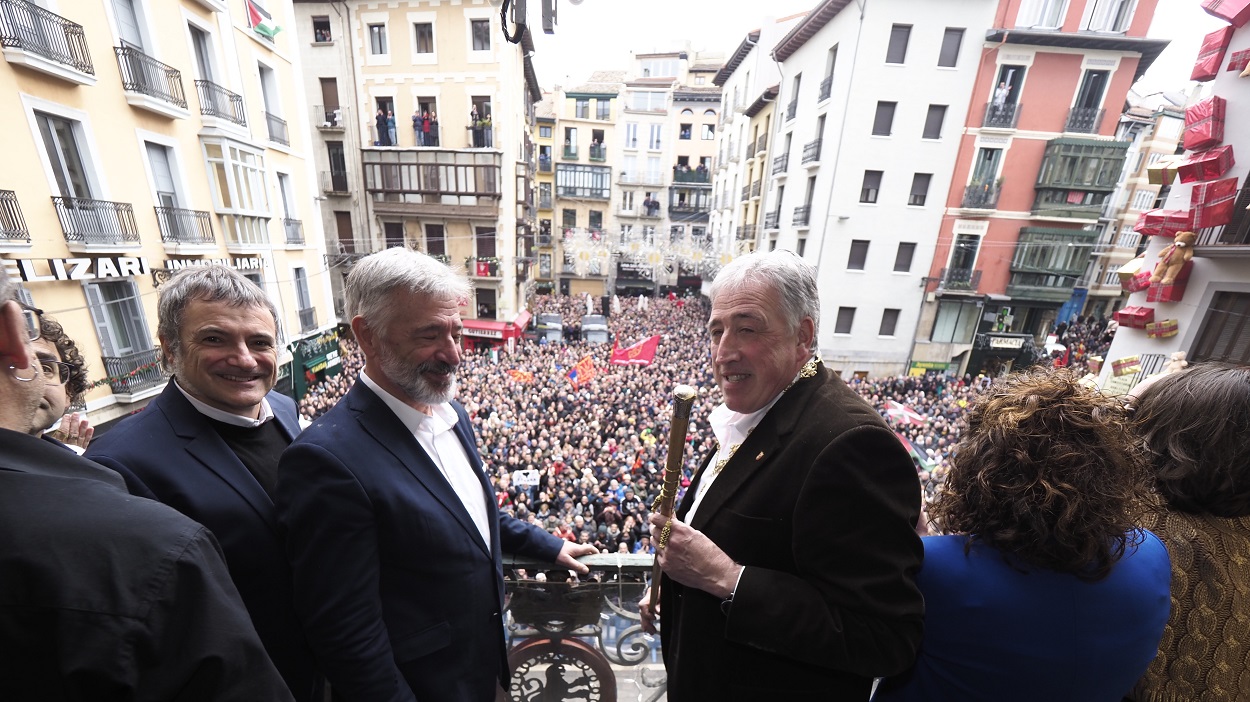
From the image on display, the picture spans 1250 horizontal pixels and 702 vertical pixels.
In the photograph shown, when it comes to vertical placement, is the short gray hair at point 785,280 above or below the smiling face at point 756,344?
above

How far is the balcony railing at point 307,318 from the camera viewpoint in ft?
50.4

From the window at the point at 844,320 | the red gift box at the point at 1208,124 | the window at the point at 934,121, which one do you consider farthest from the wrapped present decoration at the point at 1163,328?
the window at the point at 934,121

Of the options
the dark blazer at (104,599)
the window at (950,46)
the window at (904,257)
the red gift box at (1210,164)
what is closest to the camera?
the dark blazer at (104,599)

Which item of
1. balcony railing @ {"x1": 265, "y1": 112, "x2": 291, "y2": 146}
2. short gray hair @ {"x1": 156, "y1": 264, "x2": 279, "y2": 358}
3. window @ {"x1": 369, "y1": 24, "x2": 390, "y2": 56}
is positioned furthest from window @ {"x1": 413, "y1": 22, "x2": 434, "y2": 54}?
short gray hair @ {"x1": 156, "y1": 264, "x2": 279, "y2": 358}

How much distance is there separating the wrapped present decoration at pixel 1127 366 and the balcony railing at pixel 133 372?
2007 cm

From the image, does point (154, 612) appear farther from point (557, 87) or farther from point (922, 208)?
point (557, 87)

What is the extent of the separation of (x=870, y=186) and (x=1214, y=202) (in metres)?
10.3

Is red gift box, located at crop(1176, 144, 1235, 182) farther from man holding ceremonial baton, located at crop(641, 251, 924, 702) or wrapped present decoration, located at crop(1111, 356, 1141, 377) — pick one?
man holding ceremonial baton, located at crop(641, 251, 924, 702)

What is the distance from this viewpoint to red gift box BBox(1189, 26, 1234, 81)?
27.0 ft

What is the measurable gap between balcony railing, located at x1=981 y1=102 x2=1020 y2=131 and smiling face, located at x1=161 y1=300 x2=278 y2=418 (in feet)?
75.1

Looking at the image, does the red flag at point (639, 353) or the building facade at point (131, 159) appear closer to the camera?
the building facade at point (131, 159)

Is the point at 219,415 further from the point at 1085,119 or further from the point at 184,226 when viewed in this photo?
the point at 1085,119

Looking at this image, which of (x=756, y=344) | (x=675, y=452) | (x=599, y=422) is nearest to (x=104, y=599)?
(x=675, y=452)

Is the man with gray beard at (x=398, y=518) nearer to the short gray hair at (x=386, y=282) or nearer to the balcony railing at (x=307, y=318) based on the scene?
the short gray hair at (x=386, y=282)
